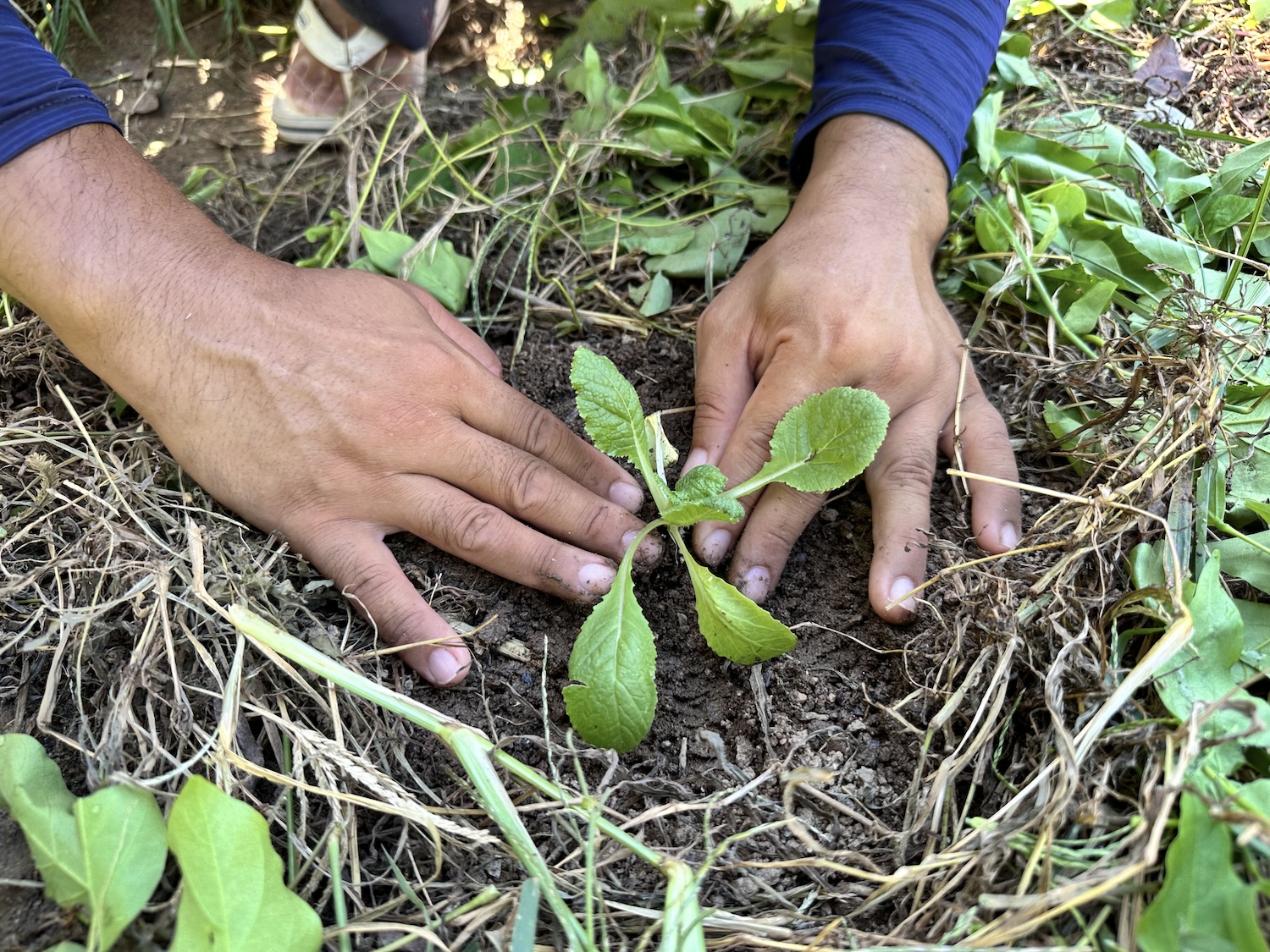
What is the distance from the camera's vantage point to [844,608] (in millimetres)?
1213

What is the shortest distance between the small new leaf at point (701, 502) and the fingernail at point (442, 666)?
0.35 metres

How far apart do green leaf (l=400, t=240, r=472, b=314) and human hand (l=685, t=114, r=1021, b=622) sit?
479 millimetres

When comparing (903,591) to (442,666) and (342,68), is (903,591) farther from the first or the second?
(342,68)

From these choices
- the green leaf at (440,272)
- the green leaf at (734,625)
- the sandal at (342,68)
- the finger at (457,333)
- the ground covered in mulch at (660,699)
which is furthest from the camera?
the sandal at (342,68)

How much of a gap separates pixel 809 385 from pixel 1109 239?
0.67 meters

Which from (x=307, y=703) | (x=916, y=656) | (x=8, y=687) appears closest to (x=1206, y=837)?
(x=916, y=656)

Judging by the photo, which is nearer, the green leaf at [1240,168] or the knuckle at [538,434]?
the knuckle at [538,434]

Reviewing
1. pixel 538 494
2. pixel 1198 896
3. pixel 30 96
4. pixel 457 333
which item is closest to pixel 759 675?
pixel 538 494

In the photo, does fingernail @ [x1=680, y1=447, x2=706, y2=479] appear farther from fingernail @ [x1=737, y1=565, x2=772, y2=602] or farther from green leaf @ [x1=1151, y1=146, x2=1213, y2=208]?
green leaf @ [x1=1151, y1=146, x2=1213, y2=208]

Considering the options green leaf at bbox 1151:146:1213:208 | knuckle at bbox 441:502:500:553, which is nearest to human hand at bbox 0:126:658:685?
knuckle at bbox 441:502:500:553

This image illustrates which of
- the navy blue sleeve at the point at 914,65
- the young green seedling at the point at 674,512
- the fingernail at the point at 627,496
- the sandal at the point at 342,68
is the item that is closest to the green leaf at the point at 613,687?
the young green seedling at the point at 674,512

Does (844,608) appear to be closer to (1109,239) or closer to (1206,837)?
(1206,837)

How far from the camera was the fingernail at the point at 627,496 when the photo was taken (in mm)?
1341

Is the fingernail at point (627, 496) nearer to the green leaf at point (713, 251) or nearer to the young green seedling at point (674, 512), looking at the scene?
the young green seedling at point (674, 512)
